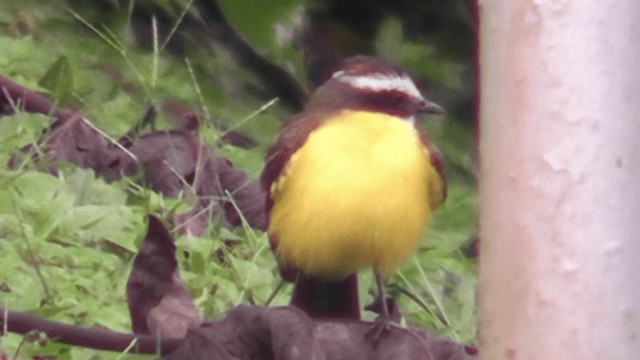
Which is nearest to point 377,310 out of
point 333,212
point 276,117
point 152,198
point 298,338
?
point 333,212

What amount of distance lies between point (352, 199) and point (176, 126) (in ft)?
5.23

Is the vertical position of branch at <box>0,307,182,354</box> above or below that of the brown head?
below

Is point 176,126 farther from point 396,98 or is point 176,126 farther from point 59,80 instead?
point 396,98

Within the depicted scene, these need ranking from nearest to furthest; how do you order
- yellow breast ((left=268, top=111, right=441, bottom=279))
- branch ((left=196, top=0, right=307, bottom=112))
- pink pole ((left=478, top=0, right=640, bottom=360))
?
pink pole ((left=478, top=0, right=640, bottom=360)), yellow breast ((left=268, top=111, right=441, bottom=279)), branch ((left=196, top=0, right=307, bottom=112))

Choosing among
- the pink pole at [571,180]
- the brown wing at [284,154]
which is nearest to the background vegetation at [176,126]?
the brown wing at [284,154]

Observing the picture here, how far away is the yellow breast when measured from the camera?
2926 millimetres

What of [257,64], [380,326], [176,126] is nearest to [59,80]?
[176,126]

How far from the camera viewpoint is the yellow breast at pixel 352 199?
2.93 metres

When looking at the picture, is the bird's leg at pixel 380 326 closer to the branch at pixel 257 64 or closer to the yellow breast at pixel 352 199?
the yellow breast at pixel 352 199

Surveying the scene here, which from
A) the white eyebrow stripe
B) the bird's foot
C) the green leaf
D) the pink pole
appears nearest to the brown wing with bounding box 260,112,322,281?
the white eyebrow stripe

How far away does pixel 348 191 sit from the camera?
9.58 ft

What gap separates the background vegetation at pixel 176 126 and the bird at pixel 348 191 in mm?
303

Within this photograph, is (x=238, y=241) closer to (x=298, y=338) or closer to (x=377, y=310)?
(x=377, y=310)

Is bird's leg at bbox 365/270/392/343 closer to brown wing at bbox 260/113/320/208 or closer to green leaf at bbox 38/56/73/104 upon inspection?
brown wing at bbox 260/113/320/208
